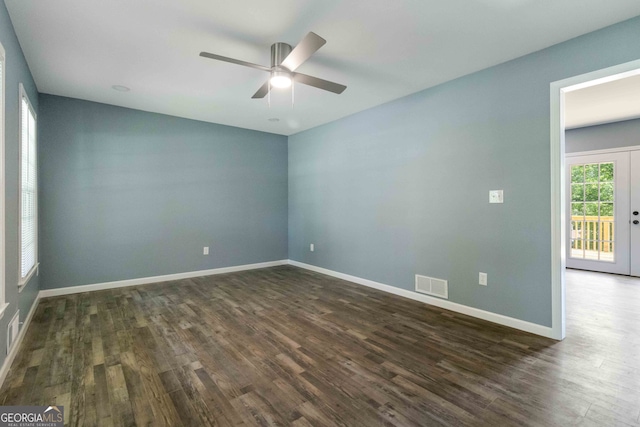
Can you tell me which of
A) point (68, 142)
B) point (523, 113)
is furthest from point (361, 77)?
point (68, 142)

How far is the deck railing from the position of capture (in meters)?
5.11

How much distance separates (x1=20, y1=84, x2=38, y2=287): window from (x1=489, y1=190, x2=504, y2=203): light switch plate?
432 cm

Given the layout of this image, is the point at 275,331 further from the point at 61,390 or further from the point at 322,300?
the point at 61,390

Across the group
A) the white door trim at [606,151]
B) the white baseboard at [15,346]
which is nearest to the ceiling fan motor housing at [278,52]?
A: the white baseboard at [15,346]

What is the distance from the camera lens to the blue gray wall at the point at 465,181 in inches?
104

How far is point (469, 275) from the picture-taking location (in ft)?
10.4

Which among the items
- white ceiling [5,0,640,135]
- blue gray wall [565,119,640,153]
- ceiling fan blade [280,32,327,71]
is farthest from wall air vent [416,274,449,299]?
blue gray wall [565,119,640,153]

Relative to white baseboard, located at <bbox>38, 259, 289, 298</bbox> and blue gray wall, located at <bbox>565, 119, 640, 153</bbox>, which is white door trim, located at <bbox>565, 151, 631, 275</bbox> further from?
white baseboard, located at <bbox>38, 259, 289, 298</bbox>

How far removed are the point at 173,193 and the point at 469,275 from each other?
428 cm

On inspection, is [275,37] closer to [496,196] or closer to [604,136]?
[496,196]

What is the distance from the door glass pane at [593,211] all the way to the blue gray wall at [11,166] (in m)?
7.72

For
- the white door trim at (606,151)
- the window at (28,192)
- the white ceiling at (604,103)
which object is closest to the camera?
the window at (28,192)

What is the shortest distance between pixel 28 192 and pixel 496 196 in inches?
187

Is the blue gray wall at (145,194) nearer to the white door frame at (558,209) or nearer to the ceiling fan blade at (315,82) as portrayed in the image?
the ceiling fan blade at (315,82)
